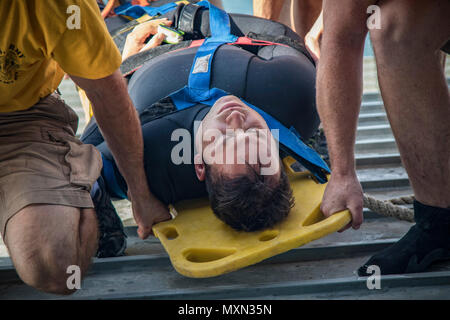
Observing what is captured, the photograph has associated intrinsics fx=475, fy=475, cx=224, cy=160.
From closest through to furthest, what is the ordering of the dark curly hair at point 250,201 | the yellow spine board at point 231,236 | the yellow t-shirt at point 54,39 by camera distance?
the yellow t-shirt at point 54,39, the yellow spine board at point 231,236, the dark curly hair at point 250,201

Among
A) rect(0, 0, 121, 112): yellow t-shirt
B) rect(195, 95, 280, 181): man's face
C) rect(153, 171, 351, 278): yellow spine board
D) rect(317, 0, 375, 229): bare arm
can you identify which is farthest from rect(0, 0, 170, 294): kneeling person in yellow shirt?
rect(317, 0, 375, 229): bare arm

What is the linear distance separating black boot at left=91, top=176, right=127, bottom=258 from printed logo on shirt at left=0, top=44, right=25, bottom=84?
1.72 feet

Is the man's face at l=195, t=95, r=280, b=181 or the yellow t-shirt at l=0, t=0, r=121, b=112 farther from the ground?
the yellow t-shirt at l=0, t=0, r=121, b=112

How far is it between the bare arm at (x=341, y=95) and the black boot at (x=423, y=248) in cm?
15

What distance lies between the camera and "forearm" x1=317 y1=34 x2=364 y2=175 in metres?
1.48

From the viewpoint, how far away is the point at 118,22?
2594mm

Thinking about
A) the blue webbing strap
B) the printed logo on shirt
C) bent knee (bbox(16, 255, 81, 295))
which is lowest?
bent knee (bbox(16, 255, 81, 295))

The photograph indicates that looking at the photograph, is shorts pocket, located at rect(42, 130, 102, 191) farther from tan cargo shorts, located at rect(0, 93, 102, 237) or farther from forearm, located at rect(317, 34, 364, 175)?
forearm, located at rect(317, 34, 364, 175)

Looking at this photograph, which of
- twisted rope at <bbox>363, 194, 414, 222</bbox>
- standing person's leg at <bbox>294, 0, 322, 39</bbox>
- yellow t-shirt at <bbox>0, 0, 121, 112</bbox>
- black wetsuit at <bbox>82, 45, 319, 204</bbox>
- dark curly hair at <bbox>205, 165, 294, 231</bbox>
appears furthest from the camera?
standing person's leg at <bbox>294, 0, 322, 39</bbox>

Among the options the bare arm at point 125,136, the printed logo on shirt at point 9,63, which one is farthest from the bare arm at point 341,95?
the printed logo on shirt at point 9,63

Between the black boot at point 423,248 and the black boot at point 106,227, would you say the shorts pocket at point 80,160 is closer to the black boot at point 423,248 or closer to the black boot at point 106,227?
the black boot at point 106,227

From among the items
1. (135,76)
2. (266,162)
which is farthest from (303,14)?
(266,162)

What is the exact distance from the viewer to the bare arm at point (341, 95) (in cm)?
145
